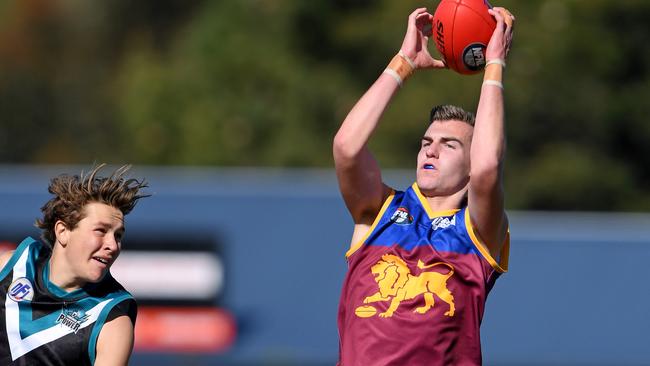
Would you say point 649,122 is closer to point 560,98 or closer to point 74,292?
point 560,98

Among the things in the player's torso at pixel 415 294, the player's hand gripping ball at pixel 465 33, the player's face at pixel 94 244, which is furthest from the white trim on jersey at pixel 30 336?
the player's hand gripping ball at pixel 465 33

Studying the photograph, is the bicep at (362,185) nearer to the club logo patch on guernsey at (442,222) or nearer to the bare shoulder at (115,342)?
Result: the club logo patch on guernsey at (442,222)

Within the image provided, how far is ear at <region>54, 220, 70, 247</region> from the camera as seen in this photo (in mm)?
4762

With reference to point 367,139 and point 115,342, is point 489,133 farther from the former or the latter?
point 115,342

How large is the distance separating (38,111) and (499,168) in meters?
28.5

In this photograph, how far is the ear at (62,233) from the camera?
15.6 feet

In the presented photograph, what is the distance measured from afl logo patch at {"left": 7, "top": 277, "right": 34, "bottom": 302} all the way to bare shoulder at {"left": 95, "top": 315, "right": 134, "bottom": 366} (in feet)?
1.17

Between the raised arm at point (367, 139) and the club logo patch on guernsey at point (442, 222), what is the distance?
9.8 inches

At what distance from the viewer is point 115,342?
4.56 meters

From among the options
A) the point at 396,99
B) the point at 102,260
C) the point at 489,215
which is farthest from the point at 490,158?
the point at 396,99

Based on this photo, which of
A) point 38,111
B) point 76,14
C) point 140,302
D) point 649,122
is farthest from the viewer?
point 76,14

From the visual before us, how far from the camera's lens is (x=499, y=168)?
4.54m

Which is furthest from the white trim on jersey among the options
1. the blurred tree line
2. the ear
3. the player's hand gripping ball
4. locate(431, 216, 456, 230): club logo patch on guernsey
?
the blurred tree line

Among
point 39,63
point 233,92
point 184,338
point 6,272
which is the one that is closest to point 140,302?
point 184,338
